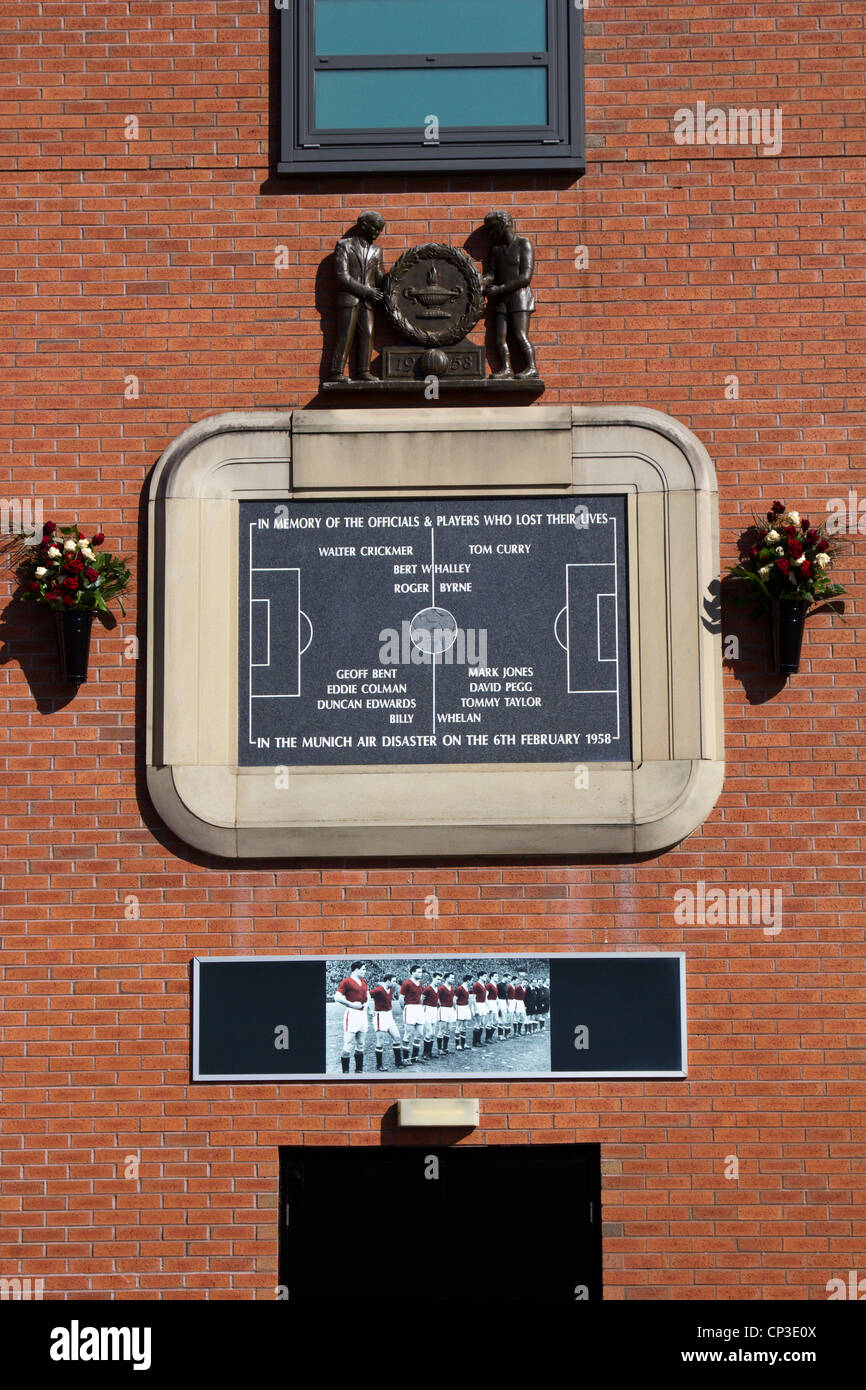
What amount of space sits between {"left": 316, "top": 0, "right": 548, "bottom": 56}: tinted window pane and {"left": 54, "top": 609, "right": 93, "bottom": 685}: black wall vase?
351 centimetres

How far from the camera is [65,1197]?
8.27 metres

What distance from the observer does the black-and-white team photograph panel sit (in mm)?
8281

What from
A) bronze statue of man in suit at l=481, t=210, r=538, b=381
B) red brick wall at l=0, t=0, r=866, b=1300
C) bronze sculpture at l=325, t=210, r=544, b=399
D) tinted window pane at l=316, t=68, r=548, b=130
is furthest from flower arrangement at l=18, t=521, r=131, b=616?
tinted window pane at l=316, t=68, r=548, b=130

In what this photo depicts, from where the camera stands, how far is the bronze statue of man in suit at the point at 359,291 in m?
8.64

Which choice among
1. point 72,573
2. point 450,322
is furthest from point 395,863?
point 450,322

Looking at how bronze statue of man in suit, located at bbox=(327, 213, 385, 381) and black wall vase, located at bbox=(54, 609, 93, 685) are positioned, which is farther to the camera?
bronze statue of man in suit, located at bbox=(327, 213, 385, 381)

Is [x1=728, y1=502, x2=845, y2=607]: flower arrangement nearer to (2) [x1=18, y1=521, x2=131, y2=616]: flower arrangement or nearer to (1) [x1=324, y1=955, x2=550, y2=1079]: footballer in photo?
(1) [x1=324, y1=955, x2=550, y2=1079]: footballer in photo

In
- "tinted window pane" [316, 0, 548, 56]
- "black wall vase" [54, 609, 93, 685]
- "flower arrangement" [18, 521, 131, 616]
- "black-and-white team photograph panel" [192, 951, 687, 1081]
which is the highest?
"tinted window pane" [316, 0, 548, 56]

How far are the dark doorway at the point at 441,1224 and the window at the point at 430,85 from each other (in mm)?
5473

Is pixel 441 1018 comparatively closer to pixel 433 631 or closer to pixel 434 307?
pixel 433 631

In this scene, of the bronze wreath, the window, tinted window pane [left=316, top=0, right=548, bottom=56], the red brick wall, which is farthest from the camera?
tinted window pane [left=316, top=0, right=548, bottom=56]

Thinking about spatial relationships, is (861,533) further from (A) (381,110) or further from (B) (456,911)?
(A) (381,110)

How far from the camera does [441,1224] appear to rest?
326 inches

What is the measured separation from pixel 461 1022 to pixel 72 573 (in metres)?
3.20
